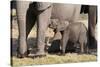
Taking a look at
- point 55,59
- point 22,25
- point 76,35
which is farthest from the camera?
point 76,35

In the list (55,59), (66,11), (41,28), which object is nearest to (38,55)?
(55,59)

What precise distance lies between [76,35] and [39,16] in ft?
1.94

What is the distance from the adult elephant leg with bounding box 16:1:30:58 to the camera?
259 cm

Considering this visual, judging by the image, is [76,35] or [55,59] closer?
[55,59]

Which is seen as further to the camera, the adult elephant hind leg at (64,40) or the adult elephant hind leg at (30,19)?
the adult elephant hind leg at (64,40)

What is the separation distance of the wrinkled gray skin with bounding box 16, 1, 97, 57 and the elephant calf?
0.23 feet

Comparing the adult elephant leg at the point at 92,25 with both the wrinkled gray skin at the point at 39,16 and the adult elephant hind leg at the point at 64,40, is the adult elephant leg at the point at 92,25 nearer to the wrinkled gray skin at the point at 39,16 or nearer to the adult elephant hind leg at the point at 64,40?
the wrinkled gray skin at the point at 39,16

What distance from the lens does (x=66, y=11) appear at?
9.20 feet

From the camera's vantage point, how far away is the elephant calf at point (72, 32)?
2758 mm

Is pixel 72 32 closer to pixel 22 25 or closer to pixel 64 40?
pixel 64 40

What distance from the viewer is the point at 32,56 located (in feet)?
8.66

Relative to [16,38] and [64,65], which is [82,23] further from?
[16,38]

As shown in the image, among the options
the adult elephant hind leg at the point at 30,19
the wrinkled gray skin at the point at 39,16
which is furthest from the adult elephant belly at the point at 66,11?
the adult elephant hind leg at the point at 30,19

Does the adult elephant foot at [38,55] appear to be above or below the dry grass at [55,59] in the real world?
above
